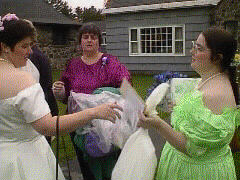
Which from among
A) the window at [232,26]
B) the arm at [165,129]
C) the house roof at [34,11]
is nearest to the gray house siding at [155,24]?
the window at [232,26]

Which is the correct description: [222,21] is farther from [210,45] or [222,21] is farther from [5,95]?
[5,95]

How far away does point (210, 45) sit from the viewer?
6.70ft

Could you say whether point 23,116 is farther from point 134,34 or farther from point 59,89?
point 134,34

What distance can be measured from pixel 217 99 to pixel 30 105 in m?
1.06

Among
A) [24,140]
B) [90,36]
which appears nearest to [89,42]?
[90,36]

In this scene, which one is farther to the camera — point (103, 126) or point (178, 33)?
point (178, 33)

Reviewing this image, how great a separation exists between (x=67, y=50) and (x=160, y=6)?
29.4ft

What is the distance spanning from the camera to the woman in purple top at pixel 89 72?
320 cm

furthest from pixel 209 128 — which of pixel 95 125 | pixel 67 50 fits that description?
pixel 67 50

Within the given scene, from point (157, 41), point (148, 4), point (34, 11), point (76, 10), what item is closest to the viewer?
point (148, 4)

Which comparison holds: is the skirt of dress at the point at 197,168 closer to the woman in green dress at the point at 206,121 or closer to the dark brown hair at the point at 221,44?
the woman in green dress at the point at 206,121

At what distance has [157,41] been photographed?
1468 cm

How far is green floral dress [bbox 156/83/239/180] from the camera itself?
6.18 ft

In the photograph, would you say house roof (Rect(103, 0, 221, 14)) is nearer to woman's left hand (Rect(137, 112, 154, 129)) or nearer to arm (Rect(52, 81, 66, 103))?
arm (Rect(52, 81, 66, 103))
